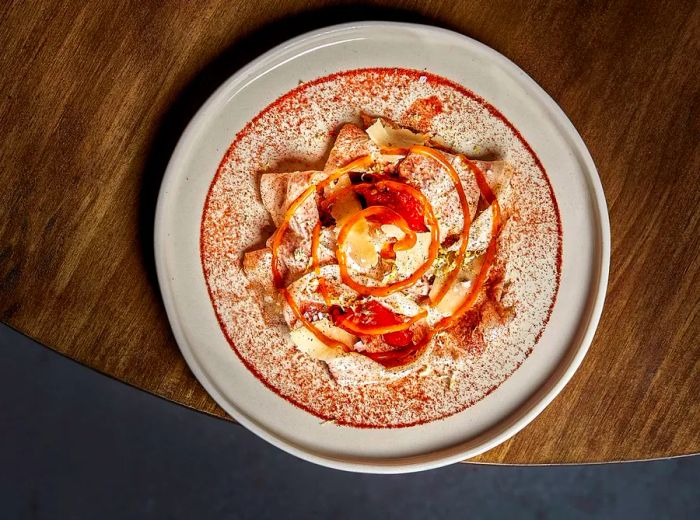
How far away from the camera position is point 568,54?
2.10m

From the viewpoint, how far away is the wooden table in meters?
2.08

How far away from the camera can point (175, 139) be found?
6.91ft

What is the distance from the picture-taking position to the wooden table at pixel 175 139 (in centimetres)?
208

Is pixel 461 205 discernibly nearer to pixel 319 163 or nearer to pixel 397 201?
pixel 397 201

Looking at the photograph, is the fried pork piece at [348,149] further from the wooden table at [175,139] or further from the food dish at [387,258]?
the wooden table at [175,139]

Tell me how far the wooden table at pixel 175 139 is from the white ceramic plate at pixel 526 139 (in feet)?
0.53

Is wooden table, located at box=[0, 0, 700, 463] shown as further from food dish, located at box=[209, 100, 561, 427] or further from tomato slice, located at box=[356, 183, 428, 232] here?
tomato slice, located at box=[356, 183, 428, 232]

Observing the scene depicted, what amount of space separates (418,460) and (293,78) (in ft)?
4.34

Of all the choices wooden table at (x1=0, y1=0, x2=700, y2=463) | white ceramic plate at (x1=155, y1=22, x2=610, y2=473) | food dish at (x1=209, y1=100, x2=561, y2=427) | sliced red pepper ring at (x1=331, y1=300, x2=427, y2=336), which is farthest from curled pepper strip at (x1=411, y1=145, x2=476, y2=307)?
wooden table at (x1=0, y1=0, x2=700, y2=463)

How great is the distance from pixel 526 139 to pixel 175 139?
117cm

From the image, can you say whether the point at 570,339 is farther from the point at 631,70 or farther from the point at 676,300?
the point at 631,70

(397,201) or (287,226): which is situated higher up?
(397,201)

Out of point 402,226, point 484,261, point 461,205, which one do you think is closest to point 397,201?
point 402,226

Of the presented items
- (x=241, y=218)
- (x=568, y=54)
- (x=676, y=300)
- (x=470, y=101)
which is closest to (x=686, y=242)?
(x=676, y=300)
